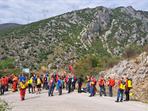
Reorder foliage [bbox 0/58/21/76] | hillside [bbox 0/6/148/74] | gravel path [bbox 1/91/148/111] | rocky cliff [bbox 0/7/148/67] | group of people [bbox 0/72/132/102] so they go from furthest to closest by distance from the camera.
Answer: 1. rocky cliff [bbox 0/7/148/67]
2. hillside [bbox 0/6/148/74]
3. foliage [bbox 0/58/21/76]
4. group of people [bbox 0/72/132/102]
5. gravel path [bbox 1/91/148/111]

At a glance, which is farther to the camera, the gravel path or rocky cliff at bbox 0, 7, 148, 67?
rocky cliff at bbox 0, 7, 148, 67

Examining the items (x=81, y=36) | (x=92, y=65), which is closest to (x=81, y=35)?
(x=81, y=36)

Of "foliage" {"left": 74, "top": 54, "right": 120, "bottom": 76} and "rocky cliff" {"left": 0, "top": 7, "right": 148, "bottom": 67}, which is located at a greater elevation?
"rocky cliff" {"left": 0, "top": 7, "right": 148, "bottom": 67}

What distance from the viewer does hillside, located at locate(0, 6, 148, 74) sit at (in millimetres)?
103500

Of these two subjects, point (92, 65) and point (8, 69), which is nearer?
point (8, 69)

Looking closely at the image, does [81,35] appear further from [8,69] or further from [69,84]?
[69,84]

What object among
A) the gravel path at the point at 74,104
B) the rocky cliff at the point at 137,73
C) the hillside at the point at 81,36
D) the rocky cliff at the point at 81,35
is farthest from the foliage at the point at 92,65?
the rocky cliff at the point at 81,35

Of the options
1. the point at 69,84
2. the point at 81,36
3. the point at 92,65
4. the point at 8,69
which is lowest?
the point at 69,84

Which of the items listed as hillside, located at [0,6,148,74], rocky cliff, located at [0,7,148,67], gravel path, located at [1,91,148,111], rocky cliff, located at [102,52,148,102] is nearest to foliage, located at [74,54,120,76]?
rocky cliff, located at [102,52,148,102]

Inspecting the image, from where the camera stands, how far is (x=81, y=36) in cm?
12144

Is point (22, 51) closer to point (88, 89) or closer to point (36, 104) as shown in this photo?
point (88, 89)

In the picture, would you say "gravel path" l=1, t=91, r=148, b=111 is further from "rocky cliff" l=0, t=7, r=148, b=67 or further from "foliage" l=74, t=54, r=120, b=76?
"rocky cliff" l=0, t=7, r=148, b=67

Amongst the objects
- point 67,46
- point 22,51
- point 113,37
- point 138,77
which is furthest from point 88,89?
point 113,37

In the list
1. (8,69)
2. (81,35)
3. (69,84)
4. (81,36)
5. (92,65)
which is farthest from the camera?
(81,35)
